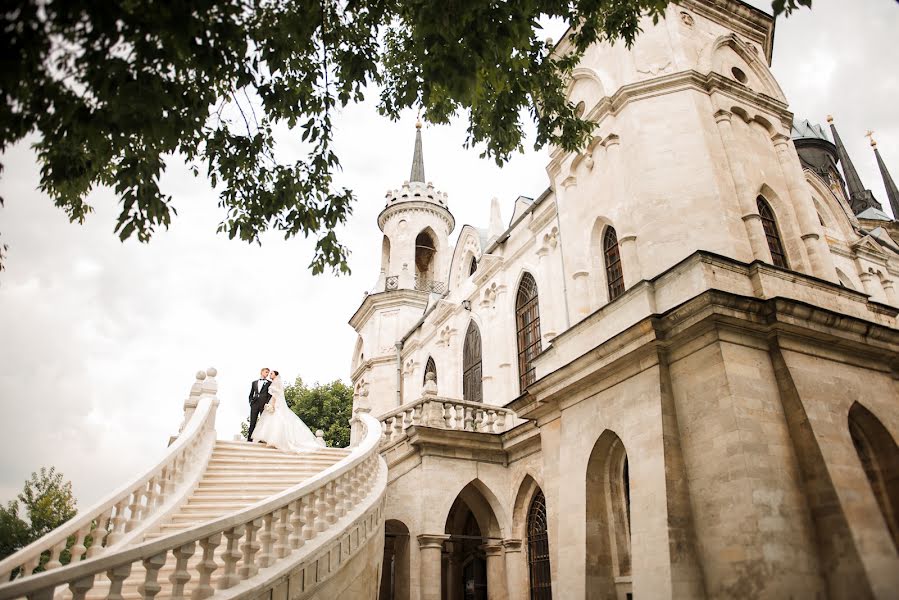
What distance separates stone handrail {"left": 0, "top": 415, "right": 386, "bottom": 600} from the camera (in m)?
5.24

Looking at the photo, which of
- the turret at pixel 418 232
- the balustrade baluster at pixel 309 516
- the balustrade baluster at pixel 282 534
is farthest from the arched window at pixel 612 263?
the turret at pixel 418 232

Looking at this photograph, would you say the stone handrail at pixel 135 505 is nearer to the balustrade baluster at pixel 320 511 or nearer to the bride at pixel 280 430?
the bride at pixel 280 430

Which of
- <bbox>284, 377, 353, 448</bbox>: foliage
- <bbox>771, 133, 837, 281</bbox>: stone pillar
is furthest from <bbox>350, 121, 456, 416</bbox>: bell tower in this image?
<bbox>771, 133, 837, 281</bbox>: stone pillar

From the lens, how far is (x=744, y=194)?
11.4 metres

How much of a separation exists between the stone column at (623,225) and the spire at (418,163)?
24.6m

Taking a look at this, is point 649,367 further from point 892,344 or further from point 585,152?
point 585,152

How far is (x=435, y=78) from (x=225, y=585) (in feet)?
19.4

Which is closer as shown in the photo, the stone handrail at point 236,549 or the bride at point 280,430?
the stone handrail at point 236,549

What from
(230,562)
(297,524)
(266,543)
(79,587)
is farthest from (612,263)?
(79,587)

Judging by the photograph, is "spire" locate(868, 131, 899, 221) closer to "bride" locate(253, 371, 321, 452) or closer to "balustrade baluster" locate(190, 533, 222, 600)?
"bride" locate(253, 371, 321, 452)

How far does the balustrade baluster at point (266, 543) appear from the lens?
23.3 ft

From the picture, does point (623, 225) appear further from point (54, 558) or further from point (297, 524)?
point (54, 558)

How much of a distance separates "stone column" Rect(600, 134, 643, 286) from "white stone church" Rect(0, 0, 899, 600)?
6cm

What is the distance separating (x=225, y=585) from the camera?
6.43m
